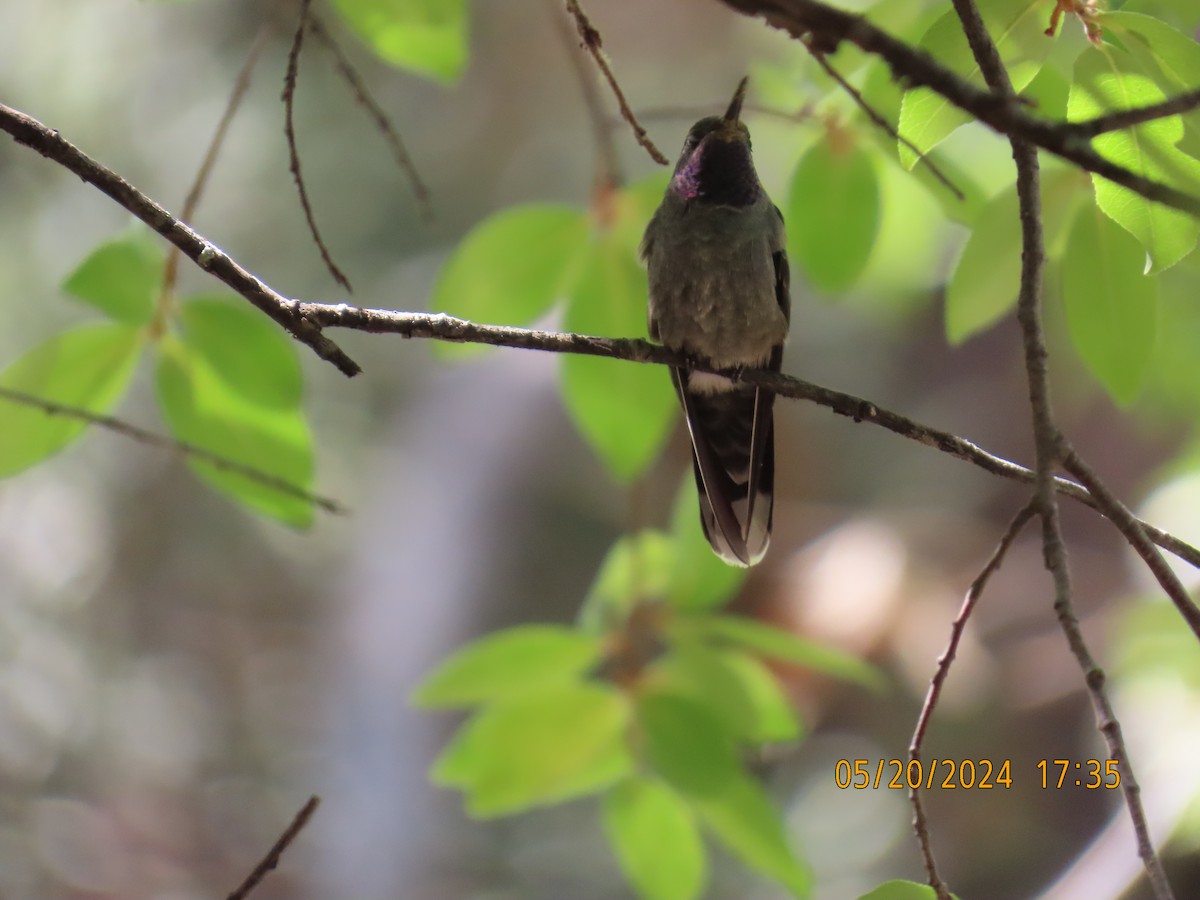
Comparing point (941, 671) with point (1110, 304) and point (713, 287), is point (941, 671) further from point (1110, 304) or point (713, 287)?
point (713, 287)

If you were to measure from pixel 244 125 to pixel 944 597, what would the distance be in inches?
204

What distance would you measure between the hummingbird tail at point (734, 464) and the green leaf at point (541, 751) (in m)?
0.52

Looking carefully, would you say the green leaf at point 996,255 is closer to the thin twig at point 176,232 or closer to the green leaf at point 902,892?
the green leaf at point 902,892

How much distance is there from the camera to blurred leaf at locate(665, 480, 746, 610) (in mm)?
2590

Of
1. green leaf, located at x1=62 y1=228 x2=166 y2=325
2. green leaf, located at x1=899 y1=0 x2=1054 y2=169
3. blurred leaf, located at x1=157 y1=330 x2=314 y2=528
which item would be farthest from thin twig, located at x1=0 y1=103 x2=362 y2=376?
green leaf, located at x1=899 y1=0 x2=1054 y2=169

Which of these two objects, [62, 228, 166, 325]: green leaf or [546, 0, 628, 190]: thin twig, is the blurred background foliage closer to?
[546, 0, 628, 190]: thin twig

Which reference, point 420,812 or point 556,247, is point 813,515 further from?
point 556,247

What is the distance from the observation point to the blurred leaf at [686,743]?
222 cm

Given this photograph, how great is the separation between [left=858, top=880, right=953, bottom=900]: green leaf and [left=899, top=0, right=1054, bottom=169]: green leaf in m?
0.96

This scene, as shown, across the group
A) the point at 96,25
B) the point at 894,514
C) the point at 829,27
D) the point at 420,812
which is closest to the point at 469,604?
the point at 420,812

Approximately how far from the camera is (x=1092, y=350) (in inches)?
71.1

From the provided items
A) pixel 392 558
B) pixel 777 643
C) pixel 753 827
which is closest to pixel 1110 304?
pixel 777 643

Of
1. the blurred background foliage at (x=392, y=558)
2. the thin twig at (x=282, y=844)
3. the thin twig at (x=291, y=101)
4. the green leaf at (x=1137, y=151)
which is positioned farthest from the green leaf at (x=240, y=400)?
the blurred background foliage at (x=392, y=558)

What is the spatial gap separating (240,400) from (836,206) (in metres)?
1.23
